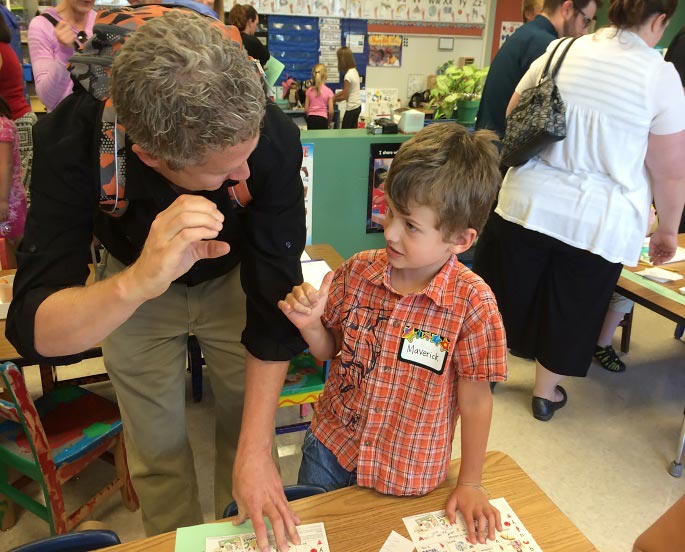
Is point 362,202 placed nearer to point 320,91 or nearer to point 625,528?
point 625,528

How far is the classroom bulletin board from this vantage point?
6414 mm

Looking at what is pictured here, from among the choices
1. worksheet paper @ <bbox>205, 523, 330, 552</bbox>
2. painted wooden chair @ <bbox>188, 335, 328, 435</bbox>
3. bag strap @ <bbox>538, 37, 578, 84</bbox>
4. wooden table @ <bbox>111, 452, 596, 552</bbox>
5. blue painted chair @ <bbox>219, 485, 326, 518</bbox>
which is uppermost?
bag strap @ <bbox>538, 37, 578, 84</bbox>

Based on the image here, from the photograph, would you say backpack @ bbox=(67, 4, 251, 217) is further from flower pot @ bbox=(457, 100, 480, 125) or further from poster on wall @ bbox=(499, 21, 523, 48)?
poster on wall @ bbox=(499, 21, 523, 48)

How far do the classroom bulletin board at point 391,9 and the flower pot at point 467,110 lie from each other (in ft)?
12.4

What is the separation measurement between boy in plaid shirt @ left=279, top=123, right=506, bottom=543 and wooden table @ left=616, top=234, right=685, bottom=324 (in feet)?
4.40

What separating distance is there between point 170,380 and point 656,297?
190cm

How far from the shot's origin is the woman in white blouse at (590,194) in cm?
192

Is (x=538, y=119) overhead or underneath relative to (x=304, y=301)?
overhead

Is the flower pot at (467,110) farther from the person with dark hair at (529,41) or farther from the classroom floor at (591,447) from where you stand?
the classroom floor at (591,447)

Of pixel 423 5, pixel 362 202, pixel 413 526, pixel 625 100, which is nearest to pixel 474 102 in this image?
pixel 362 202

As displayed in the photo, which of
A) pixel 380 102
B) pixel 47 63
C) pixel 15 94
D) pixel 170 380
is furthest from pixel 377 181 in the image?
pixel 380 102

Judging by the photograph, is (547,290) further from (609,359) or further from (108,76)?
(108,76)

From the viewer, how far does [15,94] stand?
9.78 ft

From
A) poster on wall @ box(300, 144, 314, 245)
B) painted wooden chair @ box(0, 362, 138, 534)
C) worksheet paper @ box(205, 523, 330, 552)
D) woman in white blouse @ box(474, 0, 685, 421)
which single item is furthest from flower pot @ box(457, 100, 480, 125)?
worksheet paper @ box(205, 523, 330, 552)
